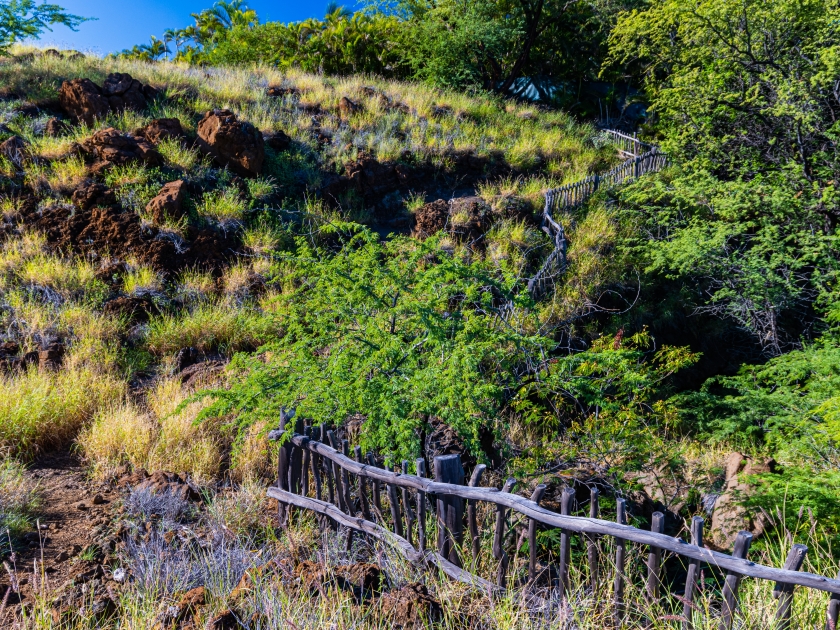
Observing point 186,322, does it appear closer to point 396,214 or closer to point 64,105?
point 396,214

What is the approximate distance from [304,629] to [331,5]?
30368mm

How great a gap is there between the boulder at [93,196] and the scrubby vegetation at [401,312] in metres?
0.04

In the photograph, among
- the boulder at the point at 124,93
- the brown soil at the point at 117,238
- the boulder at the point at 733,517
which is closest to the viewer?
the boulder at the point at 733,517

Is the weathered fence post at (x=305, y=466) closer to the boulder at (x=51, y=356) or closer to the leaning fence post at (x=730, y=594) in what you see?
the leaning fence post at (x=730, y=594)

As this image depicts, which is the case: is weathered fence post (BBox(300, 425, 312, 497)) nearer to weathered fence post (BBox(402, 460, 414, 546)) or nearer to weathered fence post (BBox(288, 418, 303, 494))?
weathered fence post (BBox(288, 418, 303, 494))

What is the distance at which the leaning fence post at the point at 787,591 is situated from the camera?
2.34 m

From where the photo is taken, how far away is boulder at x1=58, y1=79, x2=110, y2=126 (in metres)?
10.9

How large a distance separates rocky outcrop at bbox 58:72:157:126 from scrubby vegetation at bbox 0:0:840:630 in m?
0.08

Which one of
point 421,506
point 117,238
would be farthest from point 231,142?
point 421,506

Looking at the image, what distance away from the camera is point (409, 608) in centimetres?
282

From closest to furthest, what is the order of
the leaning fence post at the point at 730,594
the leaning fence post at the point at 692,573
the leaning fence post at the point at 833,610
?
1. the leaning fence post at the point at 833,610
2. the leaning fence post at the point at 730,594
3. the leaning fence post at the point at 692,573

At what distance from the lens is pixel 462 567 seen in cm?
338

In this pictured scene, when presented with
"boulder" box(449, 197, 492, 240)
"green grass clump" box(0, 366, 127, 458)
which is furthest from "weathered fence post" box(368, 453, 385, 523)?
"boulder" box(449, 197, 492, 240)

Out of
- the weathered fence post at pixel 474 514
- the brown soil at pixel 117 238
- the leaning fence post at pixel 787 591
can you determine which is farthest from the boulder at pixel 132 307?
the leaning fence post at pixel 787 591
